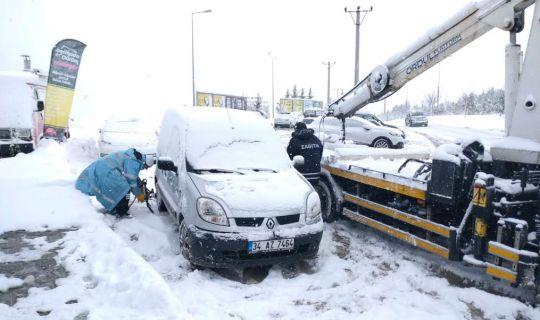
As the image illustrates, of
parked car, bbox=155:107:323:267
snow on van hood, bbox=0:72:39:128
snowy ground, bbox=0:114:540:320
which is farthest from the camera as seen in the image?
snow on van hood, bbox=0:72:39:128

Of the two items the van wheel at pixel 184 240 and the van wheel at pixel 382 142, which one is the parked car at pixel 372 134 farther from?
the van wheel at pixel 184 240

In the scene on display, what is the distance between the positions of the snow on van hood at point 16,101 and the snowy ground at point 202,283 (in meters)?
7.07

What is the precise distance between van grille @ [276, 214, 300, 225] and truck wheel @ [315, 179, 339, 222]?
6.62 feet

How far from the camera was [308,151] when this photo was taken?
22.6 feet

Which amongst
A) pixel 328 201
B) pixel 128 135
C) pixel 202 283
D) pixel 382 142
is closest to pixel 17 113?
pixel 128 135

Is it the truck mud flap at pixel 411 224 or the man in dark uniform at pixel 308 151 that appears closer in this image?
the truck mud flap at pixel 411 224

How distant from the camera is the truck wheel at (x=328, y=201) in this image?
6793 millimetres

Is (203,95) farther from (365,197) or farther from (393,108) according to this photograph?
(393,108)

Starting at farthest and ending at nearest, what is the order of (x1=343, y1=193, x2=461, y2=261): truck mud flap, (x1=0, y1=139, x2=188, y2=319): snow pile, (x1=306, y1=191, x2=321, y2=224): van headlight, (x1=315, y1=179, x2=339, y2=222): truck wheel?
(x1=315, y1=179, x2=339, y2=222): truck wheel
(x1=306, y1=191, x2=321, y2=224): van headlight
(x1=343, y1=193, x2=461, y2=261): truck mud flap
(x1=0, y1=139, x2=188, y2=319): snow pile

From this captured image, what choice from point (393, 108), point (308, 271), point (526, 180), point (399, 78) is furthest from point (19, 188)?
point (393, 108)

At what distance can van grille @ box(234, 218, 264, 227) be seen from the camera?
4.57m

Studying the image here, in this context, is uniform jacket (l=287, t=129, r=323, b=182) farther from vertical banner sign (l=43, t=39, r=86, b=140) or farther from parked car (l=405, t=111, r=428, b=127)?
parked car (l=405, t=111, r=428, b=127)

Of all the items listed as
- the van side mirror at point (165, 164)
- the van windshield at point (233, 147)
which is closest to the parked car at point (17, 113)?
the van windshield at point (233, 147)

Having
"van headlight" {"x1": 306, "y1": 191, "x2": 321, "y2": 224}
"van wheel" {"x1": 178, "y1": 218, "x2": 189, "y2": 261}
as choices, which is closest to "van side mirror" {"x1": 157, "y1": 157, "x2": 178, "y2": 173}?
"van wheel" {"x1": 178, "y1": 218, "x2": 189, "y2": 261}
